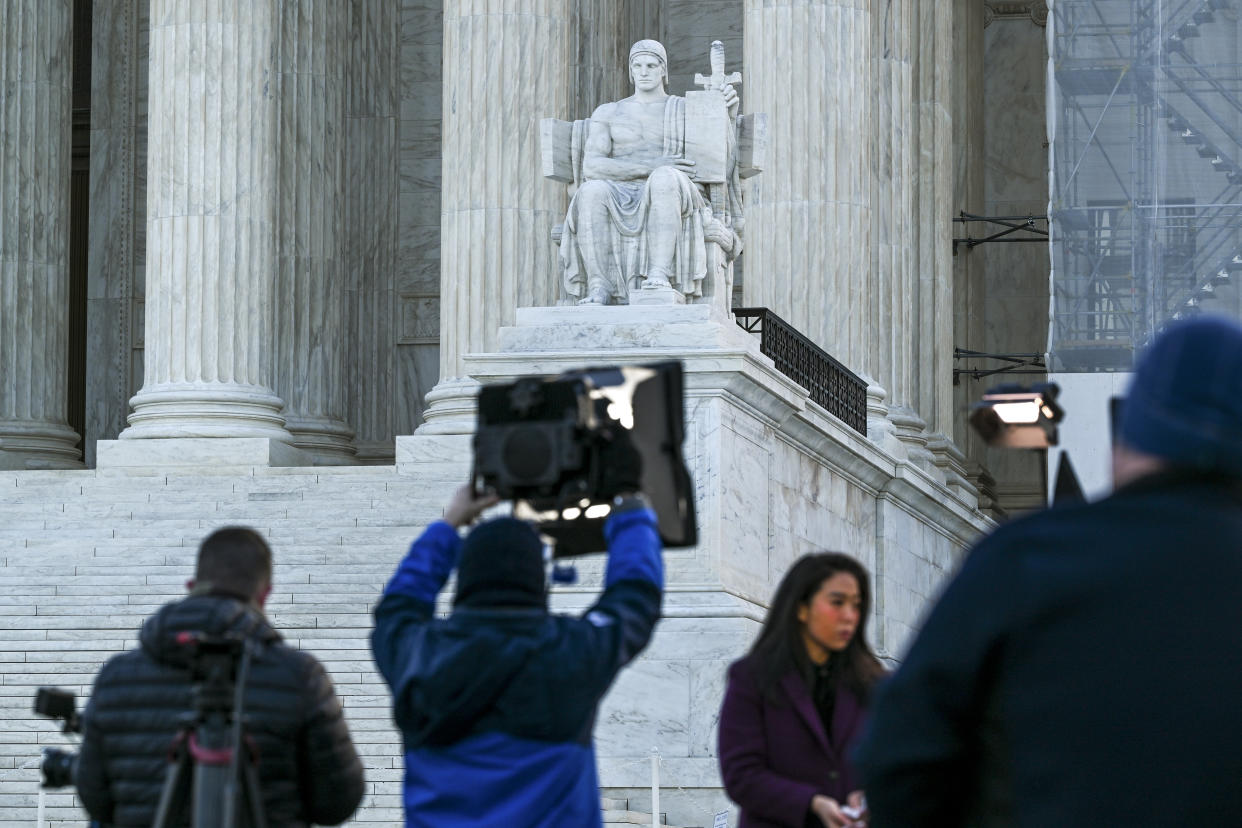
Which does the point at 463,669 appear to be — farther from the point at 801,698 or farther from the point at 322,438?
the point at 322,438

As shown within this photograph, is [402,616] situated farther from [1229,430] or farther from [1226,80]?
[1226,80]

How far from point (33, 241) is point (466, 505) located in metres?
23.2

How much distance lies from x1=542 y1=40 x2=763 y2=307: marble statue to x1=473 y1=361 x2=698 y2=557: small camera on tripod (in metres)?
12.7

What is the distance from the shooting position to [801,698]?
22.9 ft

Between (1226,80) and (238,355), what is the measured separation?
1018 centimetres

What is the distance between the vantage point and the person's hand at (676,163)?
770 inches

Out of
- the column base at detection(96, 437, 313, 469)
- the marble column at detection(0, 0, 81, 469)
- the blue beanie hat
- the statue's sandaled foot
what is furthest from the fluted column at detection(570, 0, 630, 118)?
the blue beanie hat

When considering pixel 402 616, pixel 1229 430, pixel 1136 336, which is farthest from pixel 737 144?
pixel 1229 430

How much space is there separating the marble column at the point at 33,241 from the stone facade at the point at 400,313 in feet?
0.15

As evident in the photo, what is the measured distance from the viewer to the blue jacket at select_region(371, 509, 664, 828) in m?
5.78

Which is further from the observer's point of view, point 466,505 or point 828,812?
point 828,812

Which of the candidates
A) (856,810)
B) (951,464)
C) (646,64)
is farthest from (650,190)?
(856,810)

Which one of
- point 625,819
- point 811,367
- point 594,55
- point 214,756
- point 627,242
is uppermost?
point 594,55

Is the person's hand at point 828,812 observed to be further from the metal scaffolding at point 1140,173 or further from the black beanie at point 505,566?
the metal scaffolding at point 1140,173
